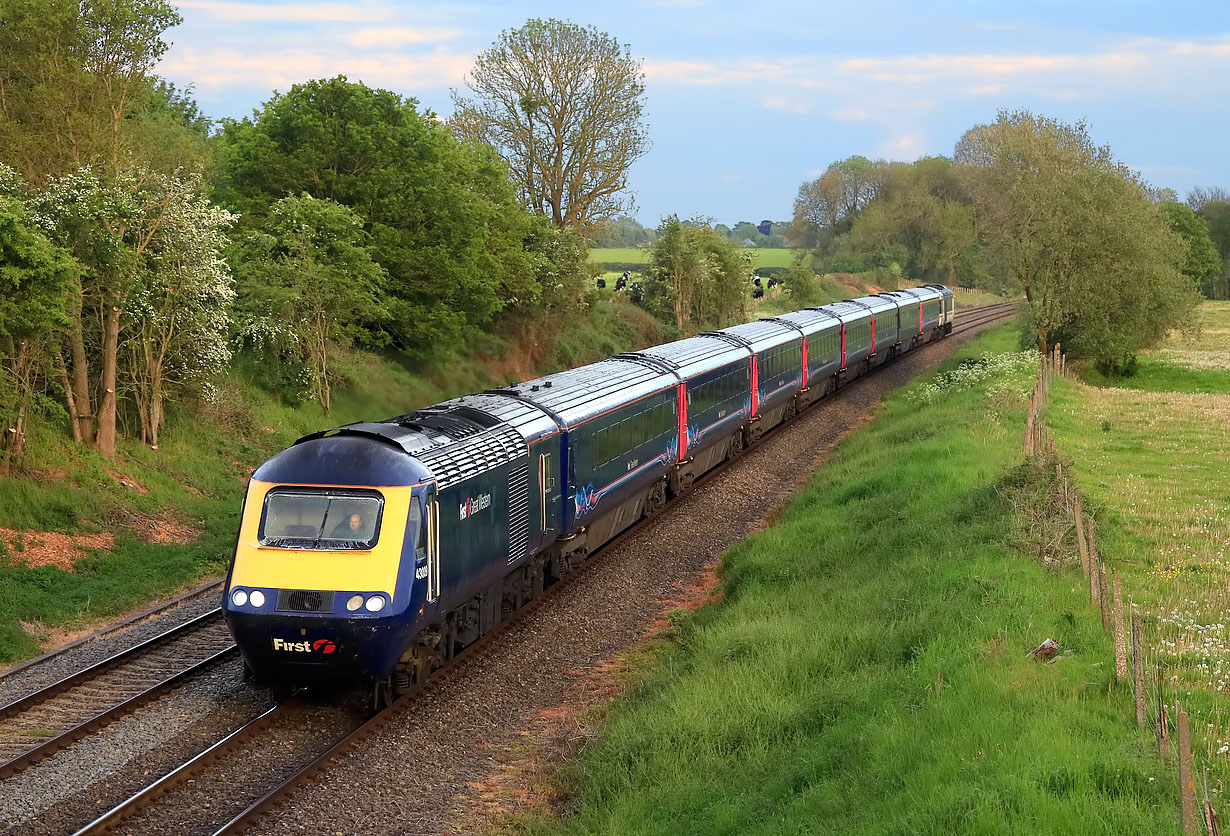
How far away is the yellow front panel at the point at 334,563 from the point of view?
40.6 feet

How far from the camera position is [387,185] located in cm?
3444

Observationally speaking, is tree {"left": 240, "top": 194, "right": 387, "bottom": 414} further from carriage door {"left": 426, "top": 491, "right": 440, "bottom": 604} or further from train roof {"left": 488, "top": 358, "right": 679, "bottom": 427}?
carriage door {"left": 426, "top": 491, "right": 440, "bottom": 604}

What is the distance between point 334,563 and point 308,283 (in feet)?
60.5

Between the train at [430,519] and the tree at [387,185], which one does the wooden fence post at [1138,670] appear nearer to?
the train at [430,519]

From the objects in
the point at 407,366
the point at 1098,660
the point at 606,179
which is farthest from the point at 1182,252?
the point at 1098,660

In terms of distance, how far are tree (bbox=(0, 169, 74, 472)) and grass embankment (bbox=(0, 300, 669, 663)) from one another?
1024mm

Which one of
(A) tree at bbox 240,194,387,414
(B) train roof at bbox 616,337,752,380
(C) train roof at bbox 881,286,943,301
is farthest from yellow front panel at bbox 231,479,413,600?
(C) train roof at bbox 881,286,943,301

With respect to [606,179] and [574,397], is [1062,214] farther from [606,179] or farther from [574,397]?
[574,397]

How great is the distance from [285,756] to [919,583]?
8.74 meters

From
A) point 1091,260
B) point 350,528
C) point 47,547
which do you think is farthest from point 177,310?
point 1091,260

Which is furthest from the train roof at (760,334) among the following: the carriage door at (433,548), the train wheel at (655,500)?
the carriage door at (433,548)

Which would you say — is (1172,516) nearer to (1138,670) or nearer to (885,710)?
(885,710)

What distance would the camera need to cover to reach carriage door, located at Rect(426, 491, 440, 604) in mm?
12969

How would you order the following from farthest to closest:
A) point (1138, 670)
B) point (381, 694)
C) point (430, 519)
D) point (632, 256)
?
1. point (632, 256)
2. point (381, 694)
3. point (430, 519)
4. point (1138, 670)
